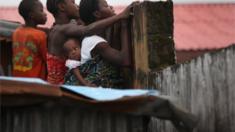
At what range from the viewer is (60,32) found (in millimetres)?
7059

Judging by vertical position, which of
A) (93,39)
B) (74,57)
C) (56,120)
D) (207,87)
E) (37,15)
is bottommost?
(56,120)

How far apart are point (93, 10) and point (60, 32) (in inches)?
15.8

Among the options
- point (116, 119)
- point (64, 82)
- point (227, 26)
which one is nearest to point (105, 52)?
point (64, 82)

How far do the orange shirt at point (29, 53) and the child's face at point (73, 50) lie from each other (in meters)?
0.26

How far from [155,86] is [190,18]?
497 inches

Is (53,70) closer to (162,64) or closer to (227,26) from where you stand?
(162,64)

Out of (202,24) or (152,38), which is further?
(202,24)

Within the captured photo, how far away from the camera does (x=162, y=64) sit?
23.7 ft

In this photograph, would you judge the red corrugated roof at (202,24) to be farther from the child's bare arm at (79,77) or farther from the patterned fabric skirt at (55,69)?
the child's bare arm at (79,77)

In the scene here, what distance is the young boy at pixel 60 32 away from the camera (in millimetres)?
6879

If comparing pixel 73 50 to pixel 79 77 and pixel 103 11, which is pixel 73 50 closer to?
pixel 79 77

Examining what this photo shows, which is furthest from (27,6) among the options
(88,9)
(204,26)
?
(204,26)

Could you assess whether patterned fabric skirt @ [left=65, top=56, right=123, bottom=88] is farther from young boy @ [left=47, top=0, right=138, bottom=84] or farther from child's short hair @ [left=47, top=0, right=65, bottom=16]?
child's short hair @ [left=47, top=0, right=65, bottom=16]

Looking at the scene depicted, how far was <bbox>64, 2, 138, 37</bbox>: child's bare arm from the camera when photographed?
261 inches
